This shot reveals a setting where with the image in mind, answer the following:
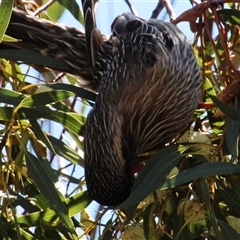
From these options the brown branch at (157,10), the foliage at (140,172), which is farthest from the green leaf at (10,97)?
the brown branch at (157,10)

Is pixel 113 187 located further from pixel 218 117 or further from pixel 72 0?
pixel 72 0

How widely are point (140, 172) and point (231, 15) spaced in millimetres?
610

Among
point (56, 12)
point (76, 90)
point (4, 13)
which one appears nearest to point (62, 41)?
point (56, 12)

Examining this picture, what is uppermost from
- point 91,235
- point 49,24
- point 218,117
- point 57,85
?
point 49,24

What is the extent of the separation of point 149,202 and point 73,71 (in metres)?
0.70

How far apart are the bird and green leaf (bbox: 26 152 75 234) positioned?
8.2 inches

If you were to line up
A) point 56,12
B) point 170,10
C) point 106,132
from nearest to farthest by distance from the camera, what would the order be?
point 106,132 < point 170,10 < point 56,12

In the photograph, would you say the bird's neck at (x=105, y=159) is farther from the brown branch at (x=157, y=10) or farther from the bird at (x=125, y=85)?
the brown branch at (x=157, y=10)

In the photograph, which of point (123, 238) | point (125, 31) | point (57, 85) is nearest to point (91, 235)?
point (123, 238)

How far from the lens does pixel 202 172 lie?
1.58 metres

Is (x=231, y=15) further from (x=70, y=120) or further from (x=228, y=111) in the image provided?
(x=70, y=120)

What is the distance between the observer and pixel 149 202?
5.70 ft

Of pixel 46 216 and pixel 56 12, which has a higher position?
pixel 56 12

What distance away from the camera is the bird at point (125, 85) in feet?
6.68
